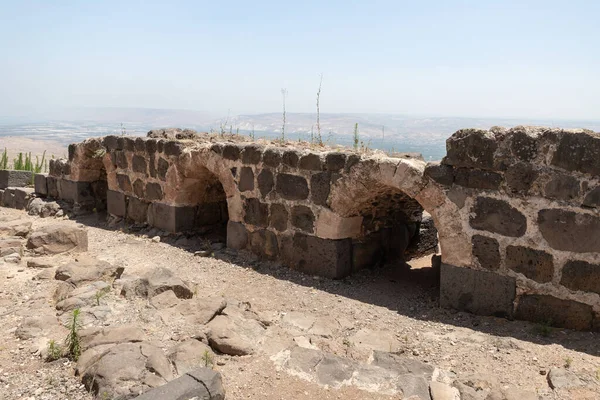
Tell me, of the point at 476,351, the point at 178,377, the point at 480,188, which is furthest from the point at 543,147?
the point at 178,377

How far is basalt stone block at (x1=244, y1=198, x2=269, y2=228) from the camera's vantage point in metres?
6.43

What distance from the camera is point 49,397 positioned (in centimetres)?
312

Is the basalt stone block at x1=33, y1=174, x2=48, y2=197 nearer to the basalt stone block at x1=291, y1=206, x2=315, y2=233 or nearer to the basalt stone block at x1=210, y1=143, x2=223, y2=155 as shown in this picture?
the basalt stone block at x1=210, y1=143, x2=223, y2=155

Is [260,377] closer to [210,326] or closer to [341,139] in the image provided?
[210,326]

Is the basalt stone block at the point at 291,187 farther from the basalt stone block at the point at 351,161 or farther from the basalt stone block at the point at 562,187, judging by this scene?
the basalt stone block at the point at 562,187

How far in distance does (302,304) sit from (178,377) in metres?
2.19

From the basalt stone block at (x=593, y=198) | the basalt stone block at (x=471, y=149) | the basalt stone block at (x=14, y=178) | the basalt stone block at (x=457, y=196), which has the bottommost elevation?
the basalt stone block at (x=14, y=178)

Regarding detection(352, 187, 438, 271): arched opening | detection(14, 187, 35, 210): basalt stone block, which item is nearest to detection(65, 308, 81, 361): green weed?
detection(352, 187, 438, 271): arched opening

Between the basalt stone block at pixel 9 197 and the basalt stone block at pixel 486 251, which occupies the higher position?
the basalt stone block at pixel 486 251

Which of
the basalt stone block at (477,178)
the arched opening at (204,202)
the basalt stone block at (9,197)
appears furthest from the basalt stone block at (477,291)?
the basalt stone block at (9,197)

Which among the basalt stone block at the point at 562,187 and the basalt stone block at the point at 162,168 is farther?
the basalt stone block at the point at 162,168

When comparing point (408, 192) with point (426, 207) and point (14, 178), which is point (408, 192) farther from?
point (14, 178)

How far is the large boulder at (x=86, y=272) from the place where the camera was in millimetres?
4953

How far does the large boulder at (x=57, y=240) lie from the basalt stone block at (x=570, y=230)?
5.25m
